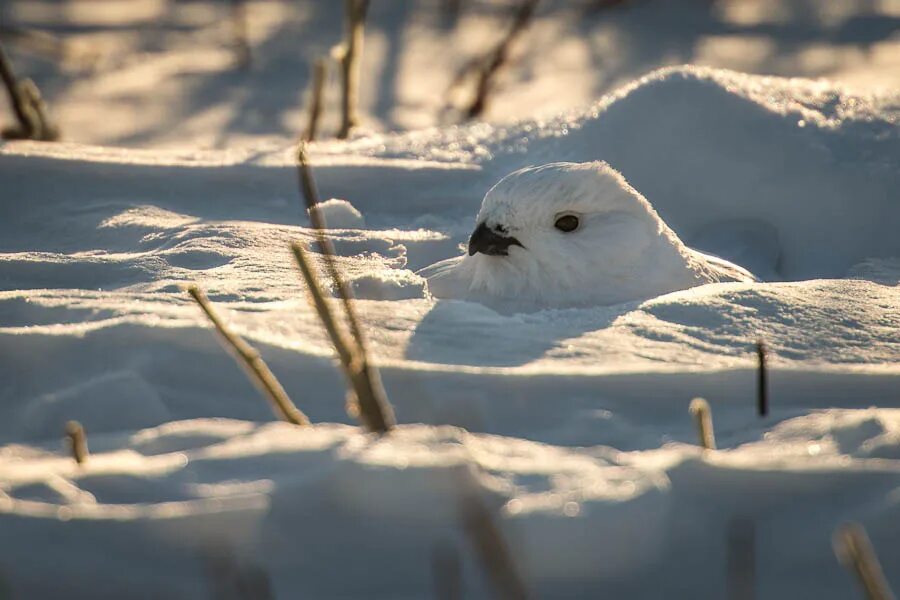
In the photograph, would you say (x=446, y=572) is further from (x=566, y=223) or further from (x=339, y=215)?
(x=339, y=215)

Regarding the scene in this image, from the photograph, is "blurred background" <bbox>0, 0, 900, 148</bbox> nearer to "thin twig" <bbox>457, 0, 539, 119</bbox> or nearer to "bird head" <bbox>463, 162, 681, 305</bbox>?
"thin twig" <bbox>457, 0, 539, 119</bbox>

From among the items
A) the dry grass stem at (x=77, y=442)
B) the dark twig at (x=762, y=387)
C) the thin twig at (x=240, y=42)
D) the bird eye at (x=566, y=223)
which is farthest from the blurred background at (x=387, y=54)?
the dry grass stem at (x=77, y=442)

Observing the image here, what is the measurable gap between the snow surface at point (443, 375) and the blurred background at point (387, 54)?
1434 mm

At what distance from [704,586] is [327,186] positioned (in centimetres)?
339

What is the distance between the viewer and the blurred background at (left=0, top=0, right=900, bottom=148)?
22.6 feet

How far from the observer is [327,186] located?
16.8ft

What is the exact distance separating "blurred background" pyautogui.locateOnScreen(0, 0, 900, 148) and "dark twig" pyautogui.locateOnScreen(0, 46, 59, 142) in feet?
1.99

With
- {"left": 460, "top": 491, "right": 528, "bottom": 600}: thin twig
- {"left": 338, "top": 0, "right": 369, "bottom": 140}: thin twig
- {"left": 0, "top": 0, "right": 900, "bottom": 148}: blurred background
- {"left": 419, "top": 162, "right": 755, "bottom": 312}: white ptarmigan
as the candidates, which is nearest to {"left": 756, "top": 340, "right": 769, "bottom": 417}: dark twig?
{"left": 460, "top": 491, "right": 528, "bottom": 600}: thin twig

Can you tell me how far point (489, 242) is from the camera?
14.4 feet

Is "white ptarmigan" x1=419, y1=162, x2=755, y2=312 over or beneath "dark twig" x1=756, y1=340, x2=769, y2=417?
over

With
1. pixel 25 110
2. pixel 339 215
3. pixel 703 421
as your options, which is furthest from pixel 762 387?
pixel 25 110

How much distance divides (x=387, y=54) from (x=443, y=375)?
208 inches

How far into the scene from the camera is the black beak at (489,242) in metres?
4.36

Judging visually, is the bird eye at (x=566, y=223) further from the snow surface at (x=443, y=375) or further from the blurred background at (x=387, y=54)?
the blurred background at (x=387, y=54)
